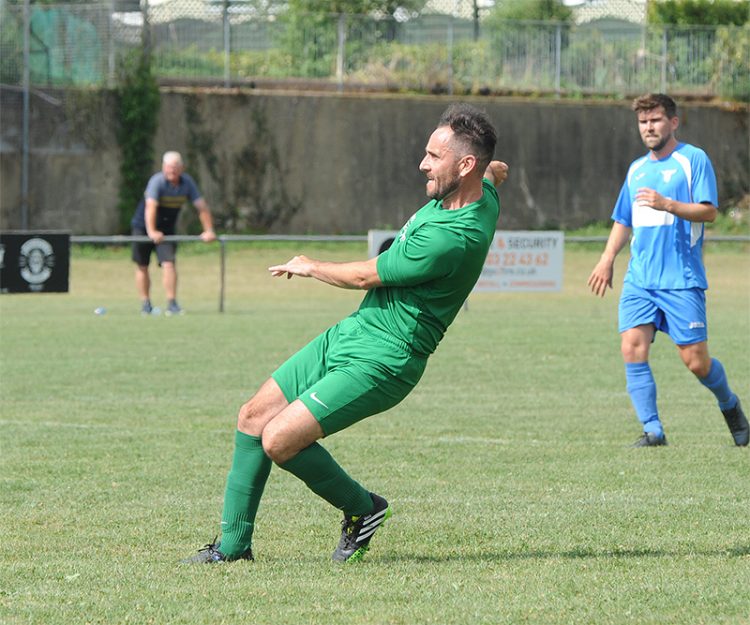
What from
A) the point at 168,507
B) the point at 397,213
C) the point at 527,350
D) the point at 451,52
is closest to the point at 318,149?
the point at 397,213

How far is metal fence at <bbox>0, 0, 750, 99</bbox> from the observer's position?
30.5 m

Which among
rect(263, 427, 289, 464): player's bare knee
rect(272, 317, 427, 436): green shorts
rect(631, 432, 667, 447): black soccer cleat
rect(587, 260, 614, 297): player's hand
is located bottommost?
rect(631, 432, 667, 447): black soccer cleat

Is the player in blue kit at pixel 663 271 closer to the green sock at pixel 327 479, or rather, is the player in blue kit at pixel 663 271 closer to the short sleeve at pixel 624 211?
the short sleeve at pixel 624 211

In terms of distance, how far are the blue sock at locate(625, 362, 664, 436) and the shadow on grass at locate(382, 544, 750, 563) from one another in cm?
317

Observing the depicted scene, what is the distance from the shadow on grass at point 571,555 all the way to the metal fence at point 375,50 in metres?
25.8

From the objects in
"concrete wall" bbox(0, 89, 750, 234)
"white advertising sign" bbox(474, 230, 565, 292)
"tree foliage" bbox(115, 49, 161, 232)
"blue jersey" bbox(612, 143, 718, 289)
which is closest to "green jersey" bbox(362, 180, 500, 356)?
"blue jersey" bbox(612, 143, 718, 289)

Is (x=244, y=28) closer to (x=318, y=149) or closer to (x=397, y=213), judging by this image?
(x=318, y=149)

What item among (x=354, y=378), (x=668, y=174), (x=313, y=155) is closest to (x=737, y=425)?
(x=668, y=174)

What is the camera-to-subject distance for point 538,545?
6.09 meters

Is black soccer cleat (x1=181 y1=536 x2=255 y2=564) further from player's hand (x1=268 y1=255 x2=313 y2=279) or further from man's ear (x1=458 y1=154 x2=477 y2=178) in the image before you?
man's ear (x1=458 y1=154 x2=477 y2=178)

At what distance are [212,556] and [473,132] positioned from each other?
2034 millimetres

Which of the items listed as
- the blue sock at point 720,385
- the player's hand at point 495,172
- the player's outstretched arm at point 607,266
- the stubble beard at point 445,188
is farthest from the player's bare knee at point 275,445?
the blue sock at point 720,385

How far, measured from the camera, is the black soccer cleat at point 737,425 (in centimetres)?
903

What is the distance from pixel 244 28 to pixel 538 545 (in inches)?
Answer: 1105
